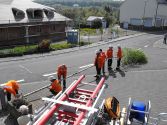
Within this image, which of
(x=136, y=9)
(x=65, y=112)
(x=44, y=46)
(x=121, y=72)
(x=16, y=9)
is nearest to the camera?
(x=65, y=112)

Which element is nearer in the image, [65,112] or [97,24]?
[65,112]

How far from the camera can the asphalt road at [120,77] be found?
14.6m

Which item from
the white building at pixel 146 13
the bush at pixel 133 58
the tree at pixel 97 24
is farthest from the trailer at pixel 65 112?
the tree at pixel 97 24

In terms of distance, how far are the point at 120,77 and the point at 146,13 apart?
4349 cm

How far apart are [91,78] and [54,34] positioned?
24484mm

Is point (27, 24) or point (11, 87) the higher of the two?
point (27, 24)

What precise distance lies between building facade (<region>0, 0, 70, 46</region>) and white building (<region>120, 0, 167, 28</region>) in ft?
73.3

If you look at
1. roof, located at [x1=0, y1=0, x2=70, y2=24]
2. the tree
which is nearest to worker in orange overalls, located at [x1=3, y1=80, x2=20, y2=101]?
roof, located at [x1=0, y1=0, x2=70, y2=24]

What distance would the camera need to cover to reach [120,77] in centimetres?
1844

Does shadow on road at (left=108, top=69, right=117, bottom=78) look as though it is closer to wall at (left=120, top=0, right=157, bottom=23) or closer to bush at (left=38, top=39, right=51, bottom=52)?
bush at (left=38, top=39, right=51, bottom=52)

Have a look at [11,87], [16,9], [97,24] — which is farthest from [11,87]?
[97,24]

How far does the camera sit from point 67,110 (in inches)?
328

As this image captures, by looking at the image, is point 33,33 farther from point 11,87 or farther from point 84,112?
point 84,112

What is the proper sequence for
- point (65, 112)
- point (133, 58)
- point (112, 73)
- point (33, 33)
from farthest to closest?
point (33, 33)
point (133, 58)
point (112, 73)
point (65, 112)
